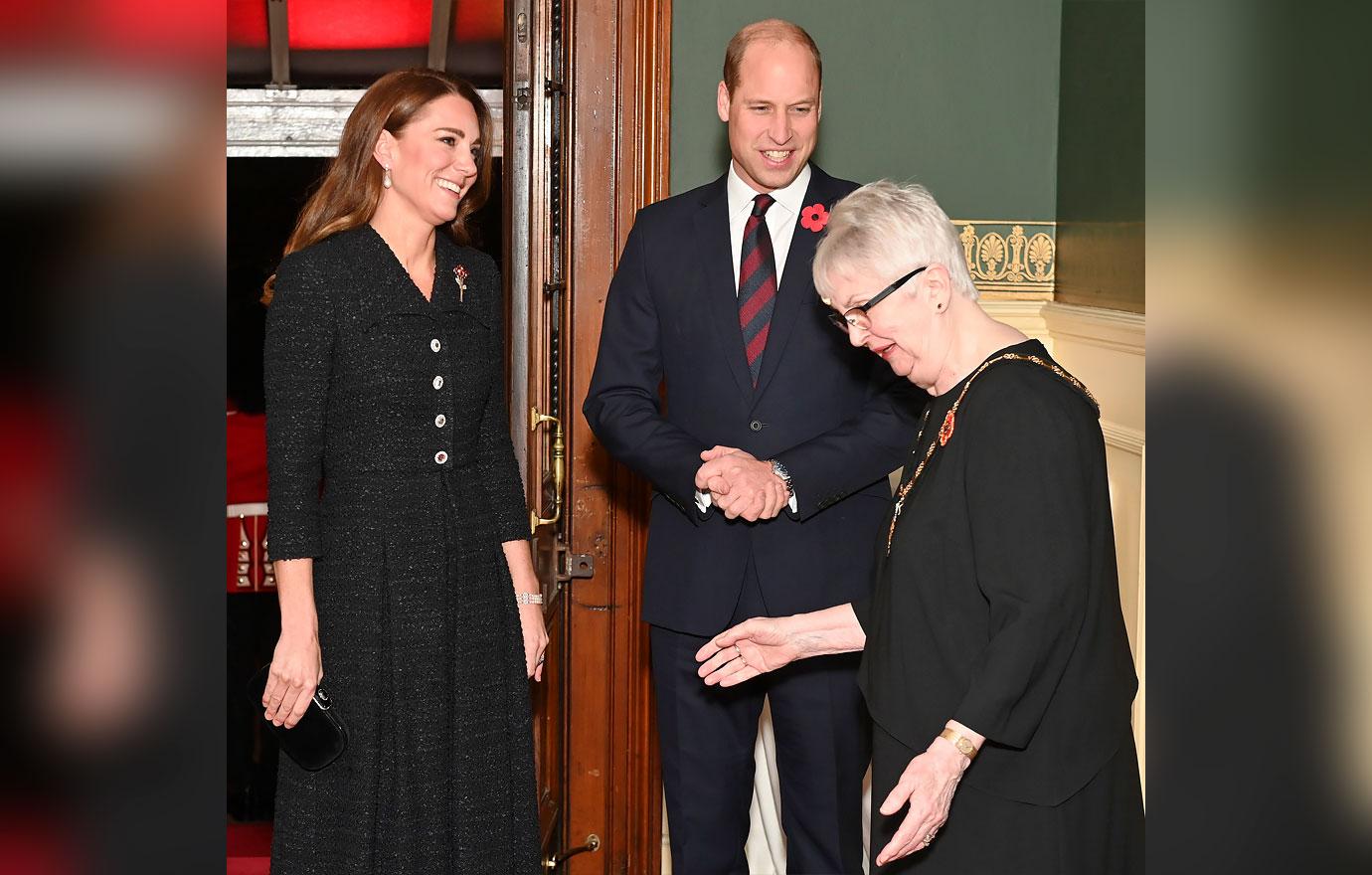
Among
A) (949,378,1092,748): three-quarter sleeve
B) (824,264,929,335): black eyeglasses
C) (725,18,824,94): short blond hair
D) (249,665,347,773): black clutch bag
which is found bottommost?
(249,665,347,773): black clutch bag

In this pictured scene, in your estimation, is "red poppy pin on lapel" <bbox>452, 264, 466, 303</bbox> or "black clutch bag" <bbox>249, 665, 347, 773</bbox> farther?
"red poppy pin on lapel" <bbox>452, 264, 466, 303</bbox>

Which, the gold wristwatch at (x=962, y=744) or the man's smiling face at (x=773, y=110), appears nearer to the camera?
the gold wristwatch at (x=962, y=744)

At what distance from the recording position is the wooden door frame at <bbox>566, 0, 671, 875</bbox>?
327cm

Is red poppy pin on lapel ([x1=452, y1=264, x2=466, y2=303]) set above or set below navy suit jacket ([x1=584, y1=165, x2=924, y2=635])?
above

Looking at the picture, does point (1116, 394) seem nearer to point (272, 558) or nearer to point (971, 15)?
point (971, 15)

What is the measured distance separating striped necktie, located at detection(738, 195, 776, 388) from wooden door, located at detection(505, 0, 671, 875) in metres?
0.65

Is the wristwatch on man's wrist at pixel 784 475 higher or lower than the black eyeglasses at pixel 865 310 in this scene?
lower

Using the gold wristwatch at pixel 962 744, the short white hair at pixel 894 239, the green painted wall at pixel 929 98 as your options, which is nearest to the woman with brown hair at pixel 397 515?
the short white hair at pixel 894 239

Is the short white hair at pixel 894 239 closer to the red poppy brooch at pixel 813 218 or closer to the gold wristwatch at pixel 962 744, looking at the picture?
the gold wristwatch at pixel 962 744

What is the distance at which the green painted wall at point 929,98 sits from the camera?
3340 mm

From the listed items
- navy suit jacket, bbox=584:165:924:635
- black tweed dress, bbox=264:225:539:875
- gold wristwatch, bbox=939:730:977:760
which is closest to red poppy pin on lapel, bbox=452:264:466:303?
black tweed dress, bbox=264:225:539:875
